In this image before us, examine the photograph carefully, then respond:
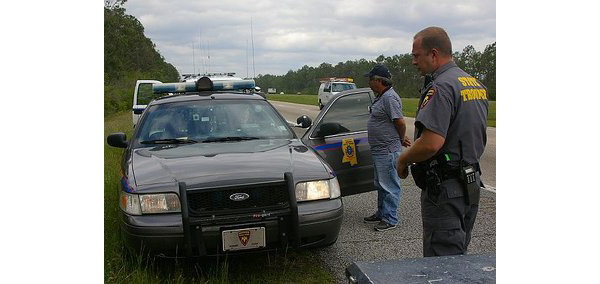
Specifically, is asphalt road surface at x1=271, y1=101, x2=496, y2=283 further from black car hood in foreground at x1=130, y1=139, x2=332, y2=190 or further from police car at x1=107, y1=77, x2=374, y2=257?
black car hood in foreground at x1=130, y1=139, x2=332, y2=190

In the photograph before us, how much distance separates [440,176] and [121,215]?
224cm

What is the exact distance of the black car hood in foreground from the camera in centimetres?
403

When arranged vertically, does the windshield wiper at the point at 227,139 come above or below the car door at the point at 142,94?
below

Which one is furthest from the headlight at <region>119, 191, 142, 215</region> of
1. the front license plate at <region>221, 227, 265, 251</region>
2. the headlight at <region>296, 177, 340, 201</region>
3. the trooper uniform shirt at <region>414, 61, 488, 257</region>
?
the trooper uniform shirt at <region>414, 61, 488, 257</region>

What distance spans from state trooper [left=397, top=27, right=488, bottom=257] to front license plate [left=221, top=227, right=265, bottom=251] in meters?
1.15

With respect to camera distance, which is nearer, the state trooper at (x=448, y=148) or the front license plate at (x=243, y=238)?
the state trooper at (x=448, y=148)

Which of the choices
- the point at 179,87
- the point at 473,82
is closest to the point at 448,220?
the point at 473,82

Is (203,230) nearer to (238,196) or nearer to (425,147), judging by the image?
(238,196)

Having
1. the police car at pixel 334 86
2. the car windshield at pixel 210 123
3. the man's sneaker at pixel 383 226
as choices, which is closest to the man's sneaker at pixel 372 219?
the man's sneaker at pixel 383 226

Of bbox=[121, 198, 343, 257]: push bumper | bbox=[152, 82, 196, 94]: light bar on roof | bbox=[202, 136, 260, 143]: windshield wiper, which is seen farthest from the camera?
bbox=[152, 82, 196, 94]: light bar on roof

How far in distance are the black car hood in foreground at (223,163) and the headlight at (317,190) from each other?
0.15 feet

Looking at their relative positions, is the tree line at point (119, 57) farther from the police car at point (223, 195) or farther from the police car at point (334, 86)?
the police car at point (223, 195)

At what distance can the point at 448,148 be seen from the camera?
3184 millimetres

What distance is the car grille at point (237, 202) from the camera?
3.92 m
